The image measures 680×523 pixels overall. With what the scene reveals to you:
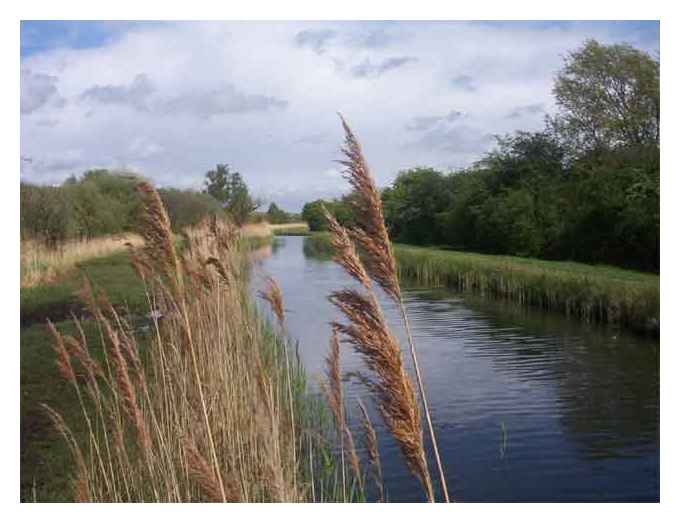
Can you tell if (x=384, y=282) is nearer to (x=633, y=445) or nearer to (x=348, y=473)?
(x=348, y=473)

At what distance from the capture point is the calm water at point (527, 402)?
6332 mm

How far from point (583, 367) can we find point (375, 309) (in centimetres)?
859

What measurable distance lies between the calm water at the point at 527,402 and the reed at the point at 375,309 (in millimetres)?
1181

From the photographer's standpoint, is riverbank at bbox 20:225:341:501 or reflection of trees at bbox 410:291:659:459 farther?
reflection of trees at bbox 410:291:659:459

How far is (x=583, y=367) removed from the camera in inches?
404

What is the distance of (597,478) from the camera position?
20.6ft

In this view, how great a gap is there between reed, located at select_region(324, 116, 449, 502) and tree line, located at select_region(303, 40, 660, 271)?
0.42ft

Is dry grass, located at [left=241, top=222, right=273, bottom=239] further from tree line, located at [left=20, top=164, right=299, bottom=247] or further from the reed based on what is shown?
the reed

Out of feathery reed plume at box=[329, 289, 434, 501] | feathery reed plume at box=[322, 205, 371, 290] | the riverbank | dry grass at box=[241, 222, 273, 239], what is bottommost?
the riverbank

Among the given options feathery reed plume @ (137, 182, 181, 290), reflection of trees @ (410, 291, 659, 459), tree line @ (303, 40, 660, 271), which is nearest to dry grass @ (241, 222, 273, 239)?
tree line @ (303, 40, 660, 271)

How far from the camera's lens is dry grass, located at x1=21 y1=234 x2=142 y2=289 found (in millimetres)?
14993
